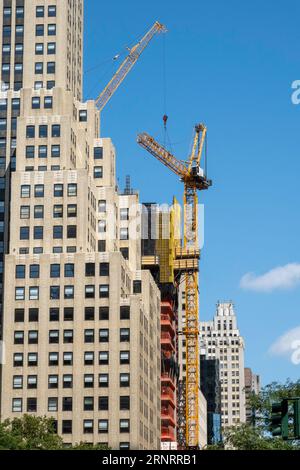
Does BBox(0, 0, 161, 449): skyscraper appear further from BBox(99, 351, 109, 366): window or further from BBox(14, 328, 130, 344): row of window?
BBox(99, 351, 109, 366): window

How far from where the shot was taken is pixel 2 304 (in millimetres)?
171375

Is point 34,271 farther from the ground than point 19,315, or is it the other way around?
point 34,271

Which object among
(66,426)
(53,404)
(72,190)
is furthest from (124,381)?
(72,190)

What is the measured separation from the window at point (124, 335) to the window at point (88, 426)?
13106mm

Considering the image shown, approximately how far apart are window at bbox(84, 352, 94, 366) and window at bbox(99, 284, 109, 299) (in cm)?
896

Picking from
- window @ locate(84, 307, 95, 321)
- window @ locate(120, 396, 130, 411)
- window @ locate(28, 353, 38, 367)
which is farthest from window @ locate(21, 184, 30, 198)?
window @ locate(120, 396, 130, 411)

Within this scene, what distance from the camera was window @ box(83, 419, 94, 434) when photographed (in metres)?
156

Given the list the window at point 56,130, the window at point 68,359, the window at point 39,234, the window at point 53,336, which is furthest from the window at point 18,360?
the window at point 56,130

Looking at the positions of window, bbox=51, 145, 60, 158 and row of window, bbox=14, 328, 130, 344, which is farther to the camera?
window, bbox=51, 145, 60, 158

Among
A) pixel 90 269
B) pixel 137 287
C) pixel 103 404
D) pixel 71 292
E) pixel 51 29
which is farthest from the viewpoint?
pixel 51 29

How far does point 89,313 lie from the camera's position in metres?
162

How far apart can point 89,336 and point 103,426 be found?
1380 centimetres

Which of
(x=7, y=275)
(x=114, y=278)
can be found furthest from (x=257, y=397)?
(x=7, y=275)

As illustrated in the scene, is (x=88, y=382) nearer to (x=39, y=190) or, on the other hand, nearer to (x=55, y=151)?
(x=39, y=190)
